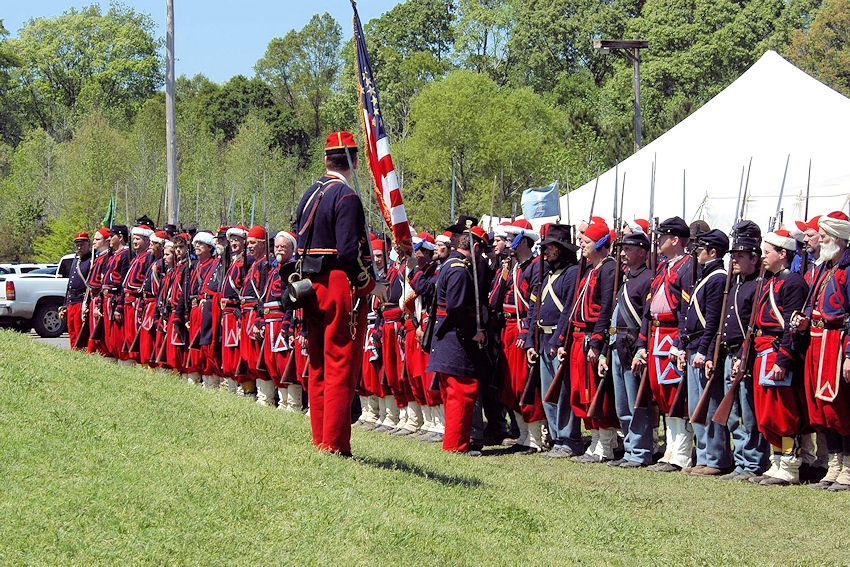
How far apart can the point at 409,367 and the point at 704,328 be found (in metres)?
4.16

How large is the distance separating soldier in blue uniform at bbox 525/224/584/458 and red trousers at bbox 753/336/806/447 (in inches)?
92.0

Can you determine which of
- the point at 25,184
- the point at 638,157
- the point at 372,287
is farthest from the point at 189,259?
the point at 25,184

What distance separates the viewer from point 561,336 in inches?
487

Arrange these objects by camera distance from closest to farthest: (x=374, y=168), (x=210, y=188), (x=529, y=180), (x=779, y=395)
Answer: (x=374, y=168), (x=779, y=395), (x=210, y=188), (x=529, y=180)

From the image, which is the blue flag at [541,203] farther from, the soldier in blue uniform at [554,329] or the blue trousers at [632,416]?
the blue trousers at [632,416]

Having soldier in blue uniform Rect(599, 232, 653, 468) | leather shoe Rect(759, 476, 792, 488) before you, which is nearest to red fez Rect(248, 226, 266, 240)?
soldier in blue uniform Rect(599, 232, 653, 468)

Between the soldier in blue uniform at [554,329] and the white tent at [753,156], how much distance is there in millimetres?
6208

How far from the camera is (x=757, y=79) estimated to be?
20.9 m

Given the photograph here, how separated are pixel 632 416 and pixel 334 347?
4.44 meters

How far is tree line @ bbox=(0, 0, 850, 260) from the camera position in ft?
153

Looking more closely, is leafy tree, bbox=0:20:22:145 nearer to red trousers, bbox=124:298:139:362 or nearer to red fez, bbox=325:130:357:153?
red trousers, bbox=124:298:139:362

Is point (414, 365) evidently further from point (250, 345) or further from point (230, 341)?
point (230, 341)

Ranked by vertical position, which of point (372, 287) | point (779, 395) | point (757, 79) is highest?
point (757, 79)

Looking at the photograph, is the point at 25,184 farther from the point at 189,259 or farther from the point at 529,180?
the point at 189,259
